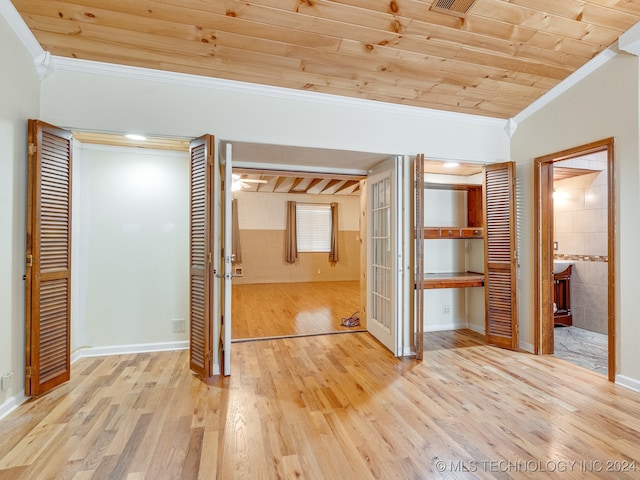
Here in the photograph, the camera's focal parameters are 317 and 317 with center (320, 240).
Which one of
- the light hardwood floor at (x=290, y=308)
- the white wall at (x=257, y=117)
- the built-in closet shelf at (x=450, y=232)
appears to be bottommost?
the light hardwood floor at (x=290, y=308)

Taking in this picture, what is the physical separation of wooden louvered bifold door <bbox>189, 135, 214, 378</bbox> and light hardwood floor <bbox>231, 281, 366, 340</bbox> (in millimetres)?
1082

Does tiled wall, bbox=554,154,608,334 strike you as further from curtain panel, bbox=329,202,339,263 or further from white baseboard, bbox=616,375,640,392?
curtain panel, bbox=329,202,339,263

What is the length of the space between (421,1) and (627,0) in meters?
1.44

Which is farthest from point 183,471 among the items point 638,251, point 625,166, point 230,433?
point 625,166

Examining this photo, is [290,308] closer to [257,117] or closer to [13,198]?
[257,117]

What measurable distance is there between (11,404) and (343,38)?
3440 millimetres

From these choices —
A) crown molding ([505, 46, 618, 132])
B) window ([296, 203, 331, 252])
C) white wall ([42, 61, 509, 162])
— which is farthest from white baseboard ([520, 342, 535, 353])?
window ([296, 203, 331, 252])

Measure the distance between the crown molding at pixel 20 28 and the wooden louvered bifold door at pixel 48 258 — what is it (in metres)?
0.53

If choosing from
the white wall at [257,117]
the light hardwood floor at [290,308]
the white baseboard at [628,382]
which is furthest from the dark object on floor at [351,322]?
the white baseboard at [628,382]

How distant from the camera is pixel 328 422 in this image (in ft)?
6.76

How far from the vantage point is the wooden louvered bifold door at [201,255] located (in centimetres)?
269

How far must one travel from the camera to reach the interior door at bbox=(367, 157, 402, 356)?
3.28m

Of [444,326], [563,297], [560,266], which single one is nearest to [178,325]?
[444,326]

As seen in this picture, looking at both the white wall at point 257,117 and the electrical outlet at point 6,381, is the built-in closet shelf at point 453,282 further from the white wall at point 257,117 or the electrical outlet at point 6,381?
the electrical outlet at point 6,381
